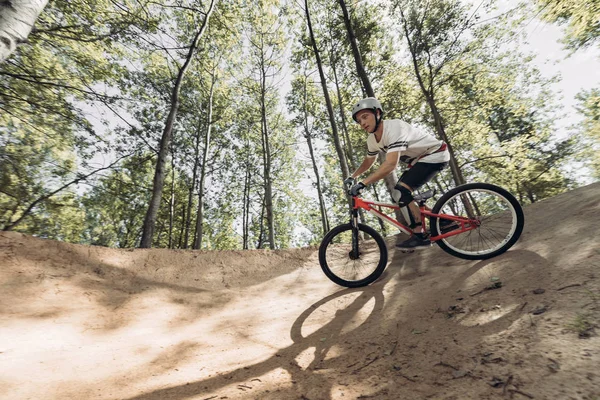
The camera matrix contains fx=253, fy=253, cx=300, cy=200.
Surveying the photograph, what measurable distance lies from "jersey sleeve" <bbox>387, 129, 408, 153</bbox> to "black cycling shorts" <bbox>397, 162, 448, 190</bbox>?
505 millimetres

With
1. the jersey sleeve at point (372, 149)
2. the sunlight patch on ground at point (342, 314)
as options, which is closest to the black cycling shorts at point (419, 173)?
the jersey sleeve at point (372, 149)

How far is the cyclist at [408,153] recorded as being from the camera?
372cm

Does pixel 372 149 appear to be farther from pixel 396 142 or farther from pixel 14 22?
pixel 14 22

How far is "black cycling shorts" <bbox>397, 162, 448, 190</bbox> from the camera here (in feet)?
12.7

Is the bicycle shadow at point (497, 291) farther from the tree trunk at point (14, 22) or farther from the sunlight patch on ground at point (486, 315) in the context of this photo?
the tree trunk at point (14, 22)

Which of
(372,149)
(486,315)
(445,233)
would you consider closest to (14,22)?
(372,149)

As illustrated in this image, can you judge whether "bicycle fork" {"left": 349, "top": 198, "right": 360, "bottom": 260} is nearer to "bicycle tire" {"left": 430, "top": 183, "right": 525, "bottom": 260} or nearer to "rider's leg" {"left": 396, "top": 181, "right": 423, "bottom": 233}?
"rider's leg" {"left": 396, "top": 181, "right": 423, "bottom": 233}

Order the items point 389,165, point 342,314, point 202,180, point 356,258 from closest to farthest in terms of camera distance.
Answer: point 342,314 < point 389,165 < point 356,258 < point 202,180

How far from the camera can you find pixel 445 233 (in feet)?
12.6

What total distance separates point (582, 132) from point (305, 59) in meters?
26.3

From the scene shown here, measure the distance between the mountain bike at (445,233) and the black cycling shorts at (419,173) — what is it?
21 cm

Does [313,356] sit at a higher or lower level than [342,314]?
lower

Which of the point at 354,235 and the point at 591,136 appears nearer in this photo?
the point at 354,235

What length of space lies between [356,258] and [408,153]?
74.8 inches
